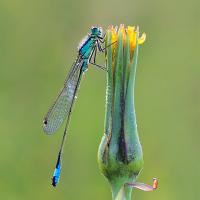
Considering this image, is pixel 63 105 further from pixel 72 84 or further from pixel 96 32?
pixel 96 32

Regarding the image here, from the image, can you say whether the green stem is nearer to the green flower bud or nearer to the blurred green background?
the green flower bud

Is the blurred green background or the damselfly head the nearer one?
the damselfly head

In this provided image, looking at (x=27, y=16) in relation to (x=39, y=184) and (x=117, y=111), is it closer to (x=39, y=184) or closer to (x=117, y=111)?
(x=39, y=184)

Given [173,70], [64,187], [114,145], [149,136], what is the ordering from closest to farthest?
[114,145] → [64,187] → [149,136] → [173,70]

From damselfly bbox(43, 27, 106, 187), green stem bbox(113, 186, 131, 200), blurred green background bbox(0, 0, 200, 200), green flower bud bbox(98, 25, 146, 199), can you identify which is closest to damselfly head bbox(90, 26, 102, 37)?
damselfly bbox(43, 27, 106, 187)

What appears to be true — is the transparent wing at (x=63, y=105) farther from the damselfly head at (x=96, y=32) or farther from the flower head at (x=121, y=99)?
the flower head at (x=121, y=99)

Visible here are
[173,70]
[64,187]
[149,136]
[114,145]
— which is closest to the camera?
[114,145]

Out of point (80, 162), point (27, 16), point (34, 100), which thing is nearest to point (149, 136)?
point (80, 162)
